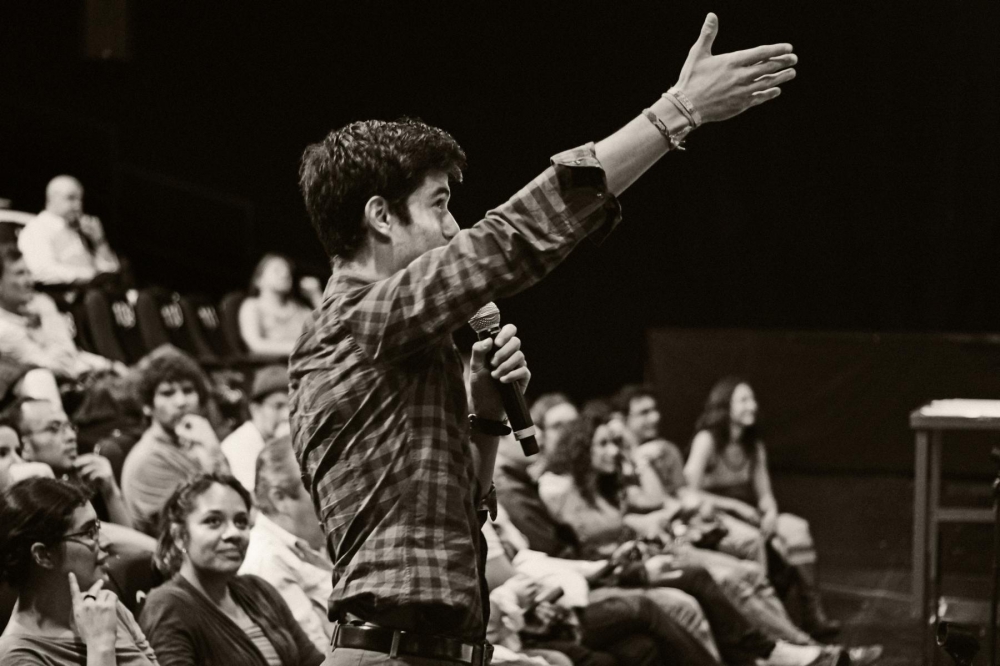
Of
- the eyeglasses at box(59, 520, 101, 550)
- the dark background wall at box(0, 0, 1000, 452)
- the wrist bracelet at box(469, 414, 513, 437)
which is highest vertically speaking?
the dark background wall at box(0, 0, 1000, 452)

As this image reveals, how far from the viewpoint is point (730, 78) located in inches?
48.2

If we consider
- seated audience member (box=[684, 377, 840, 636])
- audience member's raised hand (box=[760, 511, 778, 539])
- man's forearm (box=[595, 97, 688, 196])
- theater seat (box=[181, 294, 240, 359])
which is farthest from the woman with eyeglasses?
theater seat (box=[181, 294, 240, 359])

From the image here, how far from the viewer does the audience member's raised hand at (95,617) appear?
7.34 ft

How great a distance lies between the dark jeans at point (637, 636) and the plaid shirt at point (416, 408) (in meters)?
2.32

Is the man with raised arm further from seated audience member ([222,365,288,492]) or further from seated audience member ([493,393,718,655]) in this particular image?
seated audience member ([222,365,288,492])

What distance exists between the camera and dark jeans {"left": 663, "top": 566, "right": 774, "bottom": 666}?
13.2 feet

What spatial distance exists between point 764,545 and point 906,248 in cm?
283

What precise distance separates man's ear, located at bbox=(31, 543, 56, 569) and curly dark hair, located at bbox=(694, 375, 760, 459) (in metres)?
3.91

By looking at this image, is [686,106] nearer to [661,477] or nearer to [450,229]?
[450,229]

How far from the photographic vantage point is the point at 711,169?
7.44 metres

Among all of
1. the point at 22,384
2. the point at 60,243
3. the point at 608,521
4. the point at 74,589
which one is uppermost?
the point at 60,243

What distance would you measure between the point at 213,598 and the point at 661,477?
3157 mm

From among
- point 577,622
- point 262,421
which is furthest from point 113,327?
point 577,622

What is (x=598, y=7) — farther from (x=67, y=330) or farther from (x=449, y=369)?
(x=449, y=369)
